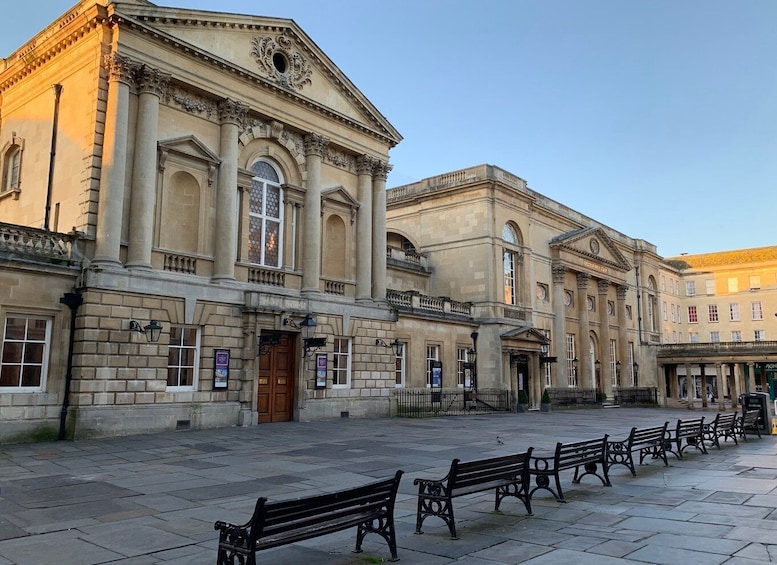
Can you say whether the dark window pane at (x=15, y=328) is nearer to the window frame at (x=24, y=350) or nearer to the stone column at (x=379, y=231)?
the window frame at (x=24, y=350)

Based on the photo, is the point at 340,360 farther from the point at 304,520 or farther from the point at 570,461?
the point at 304,520

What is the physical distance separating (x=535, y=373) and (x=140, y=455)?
27.9m

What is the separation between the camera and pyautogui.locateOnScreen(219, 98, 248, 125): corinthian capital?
2131cm

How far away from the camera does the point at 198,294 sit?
19594 millimetres

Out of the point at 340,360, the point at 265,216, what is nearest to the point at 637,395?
the point at 340,360

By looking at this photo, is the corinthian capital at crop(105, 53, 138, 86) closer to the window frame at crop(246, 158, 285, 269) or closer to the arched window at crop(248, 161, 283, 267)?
the window frame at crop(246, 158, 285, 269)

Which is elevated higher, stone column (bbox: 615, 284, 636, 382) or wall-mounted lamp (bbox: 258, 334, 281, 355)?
stone column (bbox: 615, 284, 636, 382)

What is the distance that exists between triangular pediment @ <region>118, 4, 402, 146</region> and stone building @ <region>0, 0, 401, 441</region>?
0.07 metres

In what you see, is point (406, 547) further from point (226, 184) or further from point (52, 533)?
point (226, 184)

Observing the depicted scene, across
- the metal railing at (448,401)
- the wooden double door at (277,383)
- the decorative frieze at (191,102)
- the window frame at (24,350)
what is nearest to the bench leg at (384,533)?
the window frame at (24,350)

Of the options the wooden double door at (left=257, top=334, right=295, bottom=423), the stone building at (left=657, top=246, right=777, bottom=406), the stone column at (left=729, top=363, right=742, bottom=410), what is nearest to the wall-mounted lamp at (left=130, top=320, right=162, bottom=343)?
the wooden double door at (left=257, top=334, right=295, bottom=423)

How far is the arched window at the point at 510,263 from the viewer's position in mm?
37281

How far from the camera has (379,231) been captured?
2702cm

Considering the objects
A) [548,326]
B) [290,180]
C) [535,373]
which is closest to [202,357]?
[290,180]
